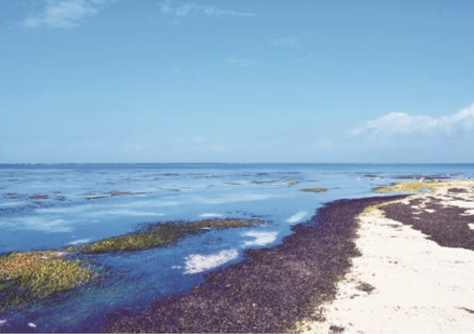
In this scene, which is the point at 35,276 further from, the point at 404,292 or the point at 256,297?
the point at 404,292

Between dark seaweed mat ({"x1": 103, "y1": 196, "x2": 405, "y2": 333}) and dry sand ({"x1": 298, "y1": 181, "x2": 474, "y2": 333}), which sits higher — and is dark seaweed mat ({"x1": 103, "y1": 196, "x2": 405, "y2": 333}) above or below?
below

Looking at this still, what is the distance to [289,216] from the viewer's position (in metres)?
42.5

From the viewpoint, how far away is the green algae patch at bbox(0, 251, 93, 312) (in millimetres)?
16812

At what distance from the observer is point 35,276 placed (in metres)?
19.3

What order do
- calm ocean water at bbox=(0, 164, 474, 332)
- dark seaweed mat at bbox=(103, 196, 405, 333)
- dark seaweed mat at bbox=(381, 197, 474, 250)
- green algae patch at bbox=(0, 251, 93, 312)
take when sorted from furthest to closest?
dark seaweed mat at bbox=(381, 197, 474, 250), green algae patch at bbox=(0, 251, 93, 312), calm ocean water at bbox=(0, 164, 474, 332), dark seaweed mat at bbox=(103, 196, 405, 333)

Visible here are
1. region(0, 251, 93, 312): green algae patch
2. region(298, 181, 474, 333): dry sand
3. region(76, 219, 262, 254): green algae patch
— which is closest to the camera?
region(298, 181, 474, 333): dry sand

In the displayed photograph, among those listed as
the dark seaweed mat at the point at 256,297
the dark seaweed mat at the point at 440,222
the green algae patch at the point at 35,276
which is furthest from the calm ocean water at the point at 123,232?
the dark seaweed mat at the point at 440,222

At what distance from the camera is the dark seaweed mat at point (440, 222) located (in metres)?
26.3

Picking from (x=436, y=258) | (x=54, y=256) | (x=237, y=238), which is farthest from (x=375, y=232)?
(x=54, y=256)

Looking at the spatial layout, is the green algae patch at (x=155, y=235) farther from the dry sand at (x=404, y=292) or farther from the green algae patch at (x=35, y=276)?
the dry sand at (x=404, y=292)

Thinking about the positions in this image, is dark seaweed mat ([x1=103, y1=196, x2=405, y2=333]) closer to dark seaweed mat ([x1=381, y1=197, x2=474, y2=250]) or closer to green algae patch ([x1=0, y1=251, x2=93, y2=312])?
green algae patch ([x1=0, y1=251, x2=93, y2=312])

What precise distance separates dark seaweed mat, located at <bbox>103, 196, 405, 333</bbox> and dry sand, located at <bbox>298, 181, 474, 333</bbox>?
0.92 metres

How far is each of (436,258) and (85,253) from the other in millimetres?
23323

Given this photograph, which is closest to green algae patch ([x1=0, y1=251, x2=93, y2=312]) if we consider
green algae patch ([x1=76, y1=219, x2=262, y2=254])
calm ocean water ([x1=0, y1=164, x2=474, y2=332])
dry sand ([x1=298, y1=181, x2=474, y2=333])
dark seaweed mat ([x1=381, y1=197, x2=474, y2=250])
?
calm ocean water ([x1=0, y1=164, x2=474, y2=332])
